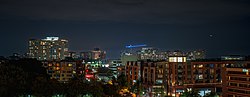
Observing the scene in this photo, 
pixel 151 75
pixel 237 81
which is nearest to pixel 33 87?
pixel 237 81

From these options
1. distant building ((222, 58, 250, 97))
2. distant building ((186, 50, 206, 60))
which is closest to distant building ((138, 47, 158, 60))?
distant building ((186, 50, 206, 60))

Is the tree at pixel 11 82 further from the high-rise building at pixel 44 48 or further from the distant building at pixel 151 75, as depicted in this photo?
the high-rise building at pixel 44 48

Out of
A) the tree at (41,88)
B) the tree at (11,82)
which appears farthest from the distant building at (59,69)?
the tree at (41,88)

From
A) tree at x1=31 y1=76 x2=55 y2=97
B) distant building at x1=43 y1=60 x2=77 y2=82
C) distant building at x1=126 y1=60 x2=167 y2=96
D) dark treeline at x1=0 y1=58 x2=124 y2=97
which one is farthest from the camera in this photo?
distant building at x1=43 y1=60 x2=77 y2=82

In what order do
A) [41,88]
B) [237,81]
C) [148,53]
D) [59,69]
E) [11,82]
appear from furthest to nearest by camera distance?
[148,53] < [59,69] < [237,81] < [41,88] < [11,82]

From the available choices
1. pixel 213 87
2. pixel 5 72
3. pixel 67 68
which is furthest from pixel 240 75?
pixel 67 68

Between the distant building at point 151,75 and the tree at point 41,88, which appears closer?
the tree at point 41,88

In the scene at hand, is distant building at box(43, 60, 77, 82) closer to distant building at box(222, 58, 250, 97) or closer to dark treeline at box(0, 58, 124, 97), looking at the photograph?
distant building at box(222, 58, 250, 97)

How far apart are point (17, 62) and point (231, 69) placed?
30.2m

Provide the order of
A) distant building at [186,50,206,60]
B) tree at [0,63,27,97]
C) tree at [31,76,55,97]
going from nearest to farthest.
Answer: tree at [0,63,27,97], tree at [31,76,55,97], distant building at [186,50,206,60]

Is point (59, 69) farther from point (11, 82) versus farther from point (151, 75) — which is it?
point (11, 82)

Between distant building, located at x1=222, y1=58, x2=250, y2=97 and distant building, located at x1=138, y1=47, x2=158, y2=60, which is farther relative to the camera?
distant building, located at x1=138, y1=47, x2=158, y2=60

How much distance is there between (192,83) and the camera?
216 feet

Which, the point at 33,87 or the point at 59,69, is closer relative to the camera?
the point at 33,87
